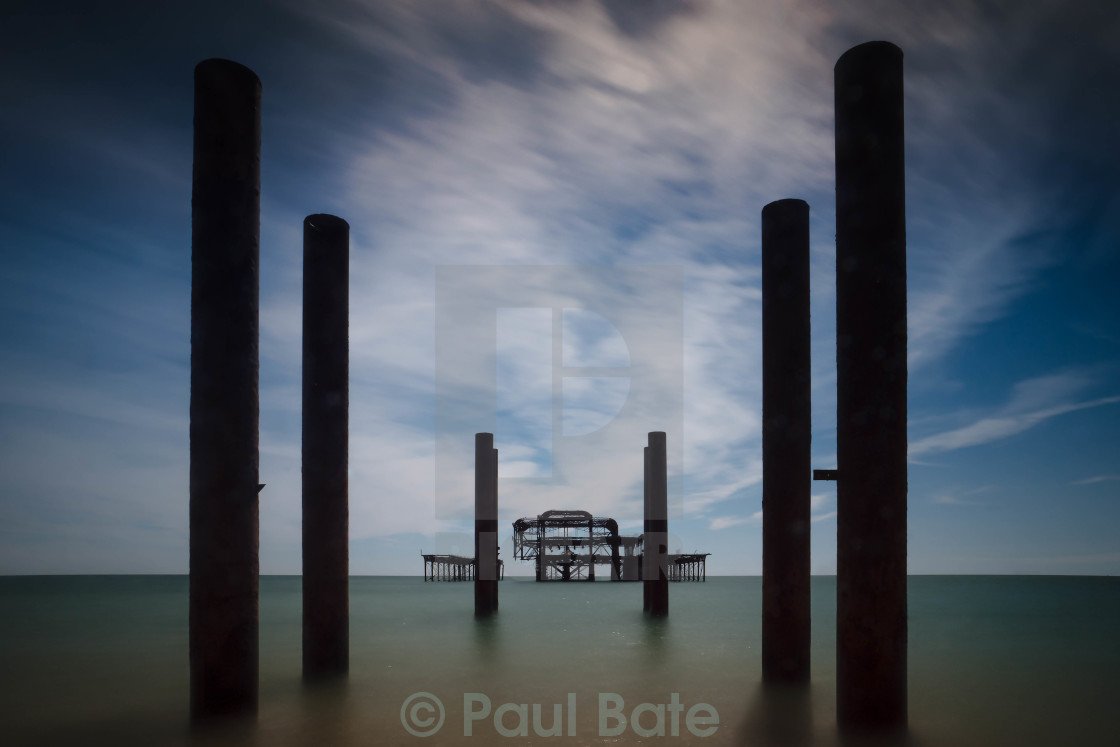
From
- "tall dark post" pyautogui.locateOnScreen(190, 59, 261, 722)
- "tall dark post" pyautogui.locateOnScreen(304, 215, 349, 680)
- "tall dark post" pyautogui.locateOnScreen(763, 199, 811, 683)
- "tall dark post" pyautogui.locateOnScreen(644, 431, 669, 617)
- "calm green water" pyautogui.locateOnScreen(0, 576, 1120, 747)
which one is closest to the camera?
"tall dark post" pyautogui.locateOnScreen(190, 59, 261, 722)

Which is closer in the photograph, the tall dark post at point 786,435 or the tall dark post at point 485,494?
the tall dark post at point 786,435

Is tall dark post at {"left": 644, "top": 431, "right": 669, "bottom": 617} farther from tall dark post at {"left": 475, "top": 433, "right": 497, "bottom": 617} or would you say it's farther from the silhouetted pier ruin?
the silhouetted pier ruin

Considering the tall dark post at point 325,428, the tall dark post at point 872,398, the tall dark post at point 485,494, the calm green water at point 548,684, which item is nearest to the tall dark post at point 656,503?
the calm green water at point 548,684

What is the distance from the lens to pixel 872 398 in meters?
5.50

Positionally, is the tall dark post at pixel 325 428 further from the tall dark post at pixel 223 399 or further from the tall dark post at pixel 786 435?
the tall dark post at pixel 786 435

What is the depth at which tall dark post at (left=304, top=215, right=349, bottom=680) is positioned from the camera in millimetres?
8219

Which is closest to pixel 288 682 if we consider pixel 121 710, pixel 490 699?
pixel 121 710

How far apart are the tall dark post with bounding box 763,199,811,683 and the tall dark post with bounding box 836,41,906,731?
74.2 inches

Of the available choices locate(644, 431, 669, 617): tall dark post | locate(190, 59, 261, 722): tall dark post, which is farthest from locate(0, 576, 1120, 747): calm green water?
locate(644, 431, 669, 617): tall dark post

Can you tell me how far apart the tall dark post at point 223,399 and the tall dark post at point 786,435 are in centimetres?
473

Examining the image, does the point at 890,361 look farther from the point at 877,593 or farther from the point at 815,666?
the point at 815,666

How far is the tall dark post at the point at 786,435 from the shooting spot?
24.9 feet

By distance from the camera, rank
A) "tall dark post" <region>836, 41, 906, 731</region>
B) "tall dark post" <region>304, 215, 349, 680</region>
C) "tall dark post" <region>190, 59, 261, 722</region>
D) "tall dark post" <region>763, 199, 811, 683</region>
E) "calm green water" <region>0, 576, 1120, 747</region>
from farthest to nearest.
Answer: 1. "tall dark post" <region>304, 215, 349, 680</region>
2. "tall dark post" <region>763, 199, 811, 683</region>
3. "calm green water" <region>0, 576, 1120, 747</region>
4. "tall dark post" <region>190, 59, 261, 722</region>
5. "tall dark post" <region>836, 41, 906, 731</region>

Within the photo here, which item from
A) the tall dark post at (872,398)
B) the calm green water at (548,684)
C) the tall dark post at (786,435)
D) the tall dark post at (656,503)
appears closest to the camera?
the tall dark post at (872,398)
